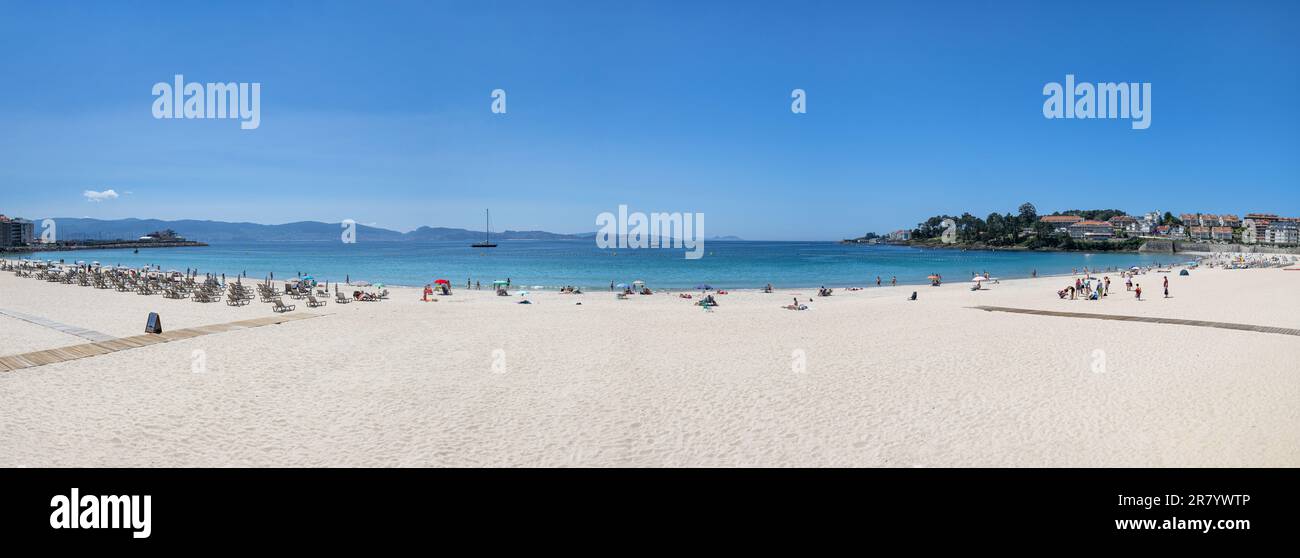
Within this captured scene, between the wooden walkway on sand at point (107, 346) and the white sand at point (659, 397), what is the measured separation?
48 cm

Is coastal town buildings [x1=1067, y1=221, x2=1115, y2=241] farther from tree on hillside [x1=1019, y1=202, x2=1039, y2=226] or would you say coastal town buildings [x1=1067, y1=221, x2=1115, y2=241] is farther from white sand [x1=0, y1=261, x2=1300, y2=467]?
white sand [x1=0, y1=261, x2=1300, y2=467]

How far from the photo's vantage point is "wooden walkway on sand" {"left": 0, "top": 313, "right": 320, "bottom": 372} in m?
9.81

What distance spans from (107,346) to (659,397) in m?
10.3

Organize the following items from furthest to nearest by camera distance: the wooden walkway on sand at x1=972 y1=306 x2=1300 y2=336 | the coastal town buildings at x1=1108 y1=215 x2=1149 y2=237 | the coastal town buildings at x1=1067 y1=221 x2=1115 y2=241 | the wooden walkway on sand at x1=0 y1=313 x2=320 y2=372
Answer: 1. the coastal town buildings at x1=1108 y1=215 x2=1149 y2=237
2. the coastal town buildings at x1=1067 y1=221 x2=1115 y2=241
3. the wooden walkway on sand at x1=972 y1=306 x2=1300 y2=336
4. the wooden walkway on sand at x1=0 y1=313 x2=320 y2=372

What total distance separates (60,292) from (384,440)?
26308 mm

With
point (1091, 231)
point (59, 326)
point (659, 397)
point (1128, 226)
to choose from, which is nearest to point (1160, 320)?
point (659, 397)

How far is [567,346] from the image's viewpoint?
1256cm

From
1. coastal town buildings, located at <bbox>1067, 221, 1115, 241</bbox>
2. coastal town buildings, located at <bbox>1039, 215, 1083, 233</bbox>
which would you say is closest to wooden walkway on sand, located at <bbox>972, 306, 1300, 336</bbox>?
coastal town buildings, located at <bbox>1067, 221, 1115, 241</bbox>

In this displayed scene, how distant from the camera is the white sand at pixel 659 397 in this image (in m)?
5.96

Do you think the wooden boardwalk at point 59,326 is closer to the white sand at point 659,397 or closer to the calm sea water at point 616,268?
the white sand at point 659,397

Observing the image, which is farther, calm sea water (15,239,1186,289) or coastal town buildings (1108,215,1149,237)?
coastal town buildings (1108,215,1149,237)

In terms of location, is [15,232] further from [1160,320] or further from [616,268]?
A: [1160,320]

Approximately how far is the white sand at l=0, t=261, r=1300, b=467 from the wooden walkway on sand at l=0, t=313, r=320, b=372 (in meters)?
0.48
